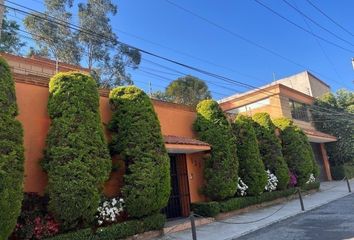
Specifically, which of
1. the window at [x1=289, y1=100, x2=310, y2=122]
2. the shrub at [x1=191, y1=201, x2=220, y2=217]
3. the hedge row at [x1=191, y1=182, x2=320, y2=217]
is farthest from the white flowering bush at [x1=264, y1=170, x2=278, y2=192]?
the window at [x1=289, y1=100, x2=310, y2=122]

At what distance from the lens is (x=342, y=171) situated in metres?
25.7

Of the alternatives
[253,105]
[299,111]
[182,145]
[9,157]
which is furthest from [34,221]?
[299,111]

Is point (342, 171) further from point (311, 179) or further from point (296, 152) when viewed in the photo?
point (296, 152)

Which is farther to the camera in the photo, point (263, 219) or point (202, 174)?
point (202, 174)

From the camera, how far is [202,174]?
13.8 metres

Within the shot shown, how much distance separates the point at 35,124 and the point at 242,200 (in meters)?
8.53

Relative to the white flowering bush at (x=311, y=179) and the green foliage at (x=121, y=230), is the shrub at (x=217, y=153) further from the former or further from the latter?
the white flowering bush at (x=311, y=179)

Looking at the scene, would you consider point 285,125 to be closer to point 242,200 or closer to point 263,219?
point 242,200

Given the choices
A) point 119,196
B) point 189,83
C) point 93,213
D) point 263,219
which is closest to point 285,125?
point 263,219

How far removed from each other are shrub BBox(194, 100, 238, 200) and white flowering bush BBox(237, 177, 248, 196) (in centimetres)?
77

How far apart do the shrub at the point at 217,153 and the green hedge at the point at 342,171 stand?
16.0 metres

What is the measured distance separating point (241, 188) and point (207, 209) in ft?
7.25

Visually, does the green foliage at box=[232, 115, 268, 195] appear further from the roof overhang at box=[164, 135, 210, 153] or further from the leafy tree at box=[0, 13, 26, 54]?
the leafy tree at box=[0, 13, 26, 54]

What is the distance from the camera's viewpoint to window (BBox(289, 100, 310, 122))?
25184 mm
